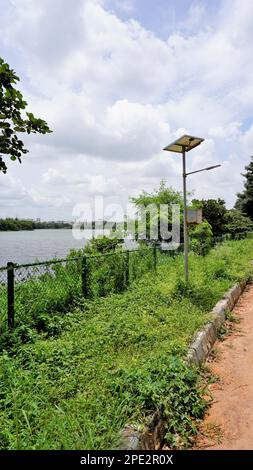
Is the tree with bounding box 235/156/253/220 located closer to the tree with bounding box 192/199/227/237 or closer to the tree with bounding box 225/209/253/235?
the tree with bounding box 225/209/253/235

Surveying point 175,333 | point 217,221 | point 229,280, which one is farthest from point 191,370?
point 217,221

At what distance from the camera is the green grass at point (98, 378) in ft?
7.80

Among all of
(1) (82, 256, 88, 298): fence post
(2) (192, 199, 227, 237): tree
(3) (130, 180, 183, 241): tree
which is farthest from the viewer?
(2) (192, 199, 227, 237): tree

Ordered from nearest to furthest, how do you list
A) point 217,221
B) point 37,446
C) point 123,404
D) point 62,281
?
point 37,446 < point 123,404 < point 62,281 < point 217,221

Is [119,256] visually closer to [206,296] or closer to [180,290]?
[180,290]

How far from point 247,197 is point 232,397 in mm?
31287

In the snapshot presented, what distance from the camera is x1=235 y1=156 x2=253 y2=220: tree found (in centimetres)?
3187

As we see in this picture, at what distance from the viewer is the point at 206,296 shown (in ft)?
21.1

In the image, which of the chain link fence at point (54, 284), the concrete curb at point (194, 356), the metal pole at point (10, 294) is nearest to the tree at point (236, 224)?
the concrete curb at point (194, 356)

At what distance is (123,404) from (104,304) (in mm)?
3265

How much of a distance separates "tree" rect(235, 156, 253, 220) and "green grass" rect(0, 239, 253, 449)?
27.8 m

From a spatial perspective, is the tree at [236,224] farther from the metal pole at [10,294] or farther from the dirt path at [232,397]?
the metal pole at [10,294]

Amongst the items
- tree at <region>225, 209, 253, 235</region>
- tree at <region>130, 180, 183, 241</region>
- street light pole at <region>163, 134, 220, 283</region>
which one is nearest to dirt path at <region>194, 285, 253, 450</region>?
street light pole at <region>163, 134, 220, 283</region>

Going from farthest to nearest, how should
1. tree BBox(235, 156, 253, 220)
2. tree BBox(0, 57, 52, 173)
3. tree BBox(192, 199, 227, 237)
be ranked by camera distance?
1. tree BBox(235, 156, 253, 220)
2. tree BBox(192, 199, 227, 237)
3. tree BBox(0, 57, 52, 173)
